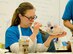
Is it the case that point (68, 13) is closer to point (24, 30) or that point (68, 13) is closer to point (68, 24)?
point (68, 24)

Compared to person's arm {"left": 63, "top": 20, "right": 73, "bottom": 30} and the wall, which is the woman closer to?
person's arm {"left": 63, "top": 20, "right": 73, "bottom": 30}

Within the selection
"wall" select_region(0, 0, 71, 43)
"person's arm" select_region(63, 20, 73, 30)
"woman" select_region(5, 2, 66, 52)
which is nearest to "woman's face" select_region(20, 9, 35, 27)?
"woman" select_region(5, 2, 66, 52)

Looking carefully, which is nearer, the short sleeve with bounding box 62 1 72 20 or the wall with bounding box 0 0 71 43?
the short sleeve with bounding box 62 1 72 20

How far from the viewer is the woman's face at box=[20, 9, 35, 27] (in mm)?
1677

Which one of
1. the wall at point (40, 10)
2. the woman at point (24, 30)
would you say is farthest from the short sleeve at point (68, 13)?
the wall at point (40, 10)

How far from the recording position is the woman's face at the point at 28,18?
1677 millimetres

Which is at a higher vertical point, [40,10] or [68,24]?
[40,10]

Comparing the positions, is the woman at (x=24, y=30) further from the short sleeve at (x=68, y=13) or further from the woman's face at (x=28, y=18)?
the short sleeve at (x=68, y=13)

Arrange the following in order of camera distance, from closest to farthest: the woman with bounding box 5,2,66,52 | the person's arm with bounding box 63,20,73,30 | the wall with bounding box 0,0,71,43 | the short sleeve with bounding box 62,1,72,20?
the woman with bounding box 5,2,66,52 → the person's arm with bounding box 63,20,73,30 → the short sleeve with bounding box 62,1,72,20 → the wall with bounding box 0,0,71,43

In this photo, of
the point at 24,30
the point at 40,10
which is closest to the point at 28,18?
the point at 24,30

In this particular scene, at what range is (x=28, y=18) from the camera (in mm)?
1693

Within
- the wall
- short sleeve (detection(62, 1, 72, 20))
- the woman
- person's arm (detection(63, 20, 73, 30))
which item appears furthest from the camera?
the wall

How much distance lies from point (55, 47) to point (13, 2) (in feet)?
3.62

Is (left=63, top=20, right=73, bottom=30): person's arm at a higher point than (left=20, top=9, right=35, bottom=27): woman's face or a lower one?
lower
